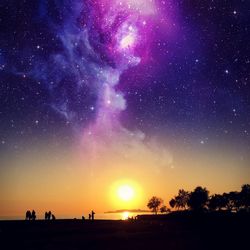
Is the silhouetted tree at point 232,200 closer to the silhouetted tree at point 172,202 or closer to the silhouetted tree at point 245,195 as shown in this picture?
the silhouetted tree at point 245,195

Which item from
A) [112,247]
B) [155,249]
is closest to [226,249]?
[155,249]

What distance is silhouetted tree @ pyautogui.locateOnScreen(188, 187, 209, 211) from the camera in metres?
111

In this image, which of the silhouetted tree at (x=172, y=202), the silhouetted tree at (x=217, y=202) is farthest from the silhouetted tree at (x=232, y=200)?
the silhouetted tree at (x=172, y=202)

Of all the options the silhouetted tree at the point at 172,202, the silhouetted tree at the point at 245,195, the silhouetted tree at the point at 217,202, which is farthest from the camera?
the silhouetted tree at the point at 172,202

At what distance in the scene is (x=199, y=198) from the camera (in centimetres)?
11162

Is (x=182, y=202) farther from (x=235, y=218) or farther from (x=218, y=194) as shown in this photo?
(x=235, y=218)

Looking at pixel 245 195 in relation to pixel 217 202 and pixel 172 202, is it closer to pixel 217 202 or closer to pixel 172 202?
pixel 217 202

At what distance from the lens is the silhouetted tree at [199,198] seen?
11144 centimetres

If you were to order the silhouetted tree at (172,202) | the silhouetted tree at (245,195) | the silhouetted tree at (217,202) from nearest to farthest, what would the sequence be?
1. the silhouetted tree at (245,195)
2. the silhouetted tree at (217,202)
3. the silhouetted tree at (172,202)

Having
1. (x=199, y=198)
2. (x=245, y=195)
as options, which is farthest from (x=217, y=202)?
(x=245, y=195)

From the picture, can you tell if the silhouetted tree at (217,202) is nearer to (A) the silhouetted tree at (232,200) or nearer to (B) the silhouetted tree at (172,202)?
(A) the silhouetted tree at (232,200)

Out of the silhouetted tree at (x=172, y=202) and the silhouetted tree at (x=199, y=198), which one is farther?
the silhouetted tree at (x=172, y=202)

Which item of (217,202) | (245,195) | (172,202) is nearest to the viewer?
(245,195)

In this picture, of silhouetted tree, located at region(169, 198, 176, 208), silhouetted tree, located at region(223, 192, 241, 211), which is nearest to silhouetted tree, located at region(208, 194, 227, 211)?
silhouetted tree, located at region(223, 192, 241, 211)
